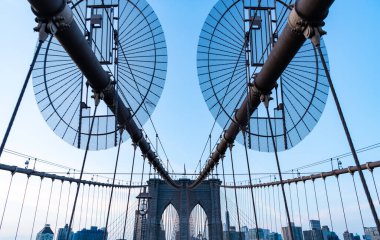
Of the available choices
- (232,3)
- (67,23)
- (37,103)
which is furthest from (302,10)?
(37,103)

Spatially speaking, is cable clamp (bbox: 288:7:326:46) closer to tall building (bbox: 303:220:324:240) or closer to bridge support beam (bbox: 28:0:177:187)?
bridge support beam (bbox: 28:0:177:187)

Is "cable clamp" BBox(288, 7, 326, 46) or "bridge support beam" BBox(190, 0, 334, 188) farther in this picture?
"cable clamp" BBox(288, 7, 326, 46)

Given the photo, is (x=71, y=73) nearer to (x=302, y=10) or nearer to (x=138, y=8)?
(x=138, y=8)

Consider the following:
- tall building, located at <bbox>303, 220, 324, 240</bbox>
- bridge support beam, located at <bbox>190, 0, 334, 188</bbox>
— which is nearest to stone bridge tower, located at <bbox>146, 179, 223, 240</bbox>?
tall building, located at <bbox>303, 220, 324, 240</bbox>

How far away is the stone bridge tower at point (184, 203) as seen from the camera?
178ft

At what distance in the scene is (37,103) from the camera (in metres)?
13.6

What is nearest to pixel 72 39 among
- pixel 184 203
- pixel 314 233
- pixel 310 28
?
pixel 310 28

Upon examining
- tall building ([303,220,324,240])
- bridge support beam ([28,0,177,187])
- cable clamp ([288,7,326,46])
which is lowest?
tall building ([303,220,324,240])

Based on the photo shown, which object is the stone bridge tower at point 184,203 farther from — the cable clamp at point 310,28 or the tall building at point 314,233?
the cable clamp at point 310,28

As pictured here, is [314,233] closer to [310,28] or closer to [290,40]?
[290,40]

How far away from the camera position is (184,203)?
56.7 meters

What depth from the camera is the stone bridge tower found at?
178ft

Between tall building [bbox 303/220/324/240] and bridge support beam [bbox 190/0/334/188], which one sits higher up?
bridge support beam [bbox 190/0/334/188]

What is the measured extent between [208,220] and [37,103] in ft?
157
